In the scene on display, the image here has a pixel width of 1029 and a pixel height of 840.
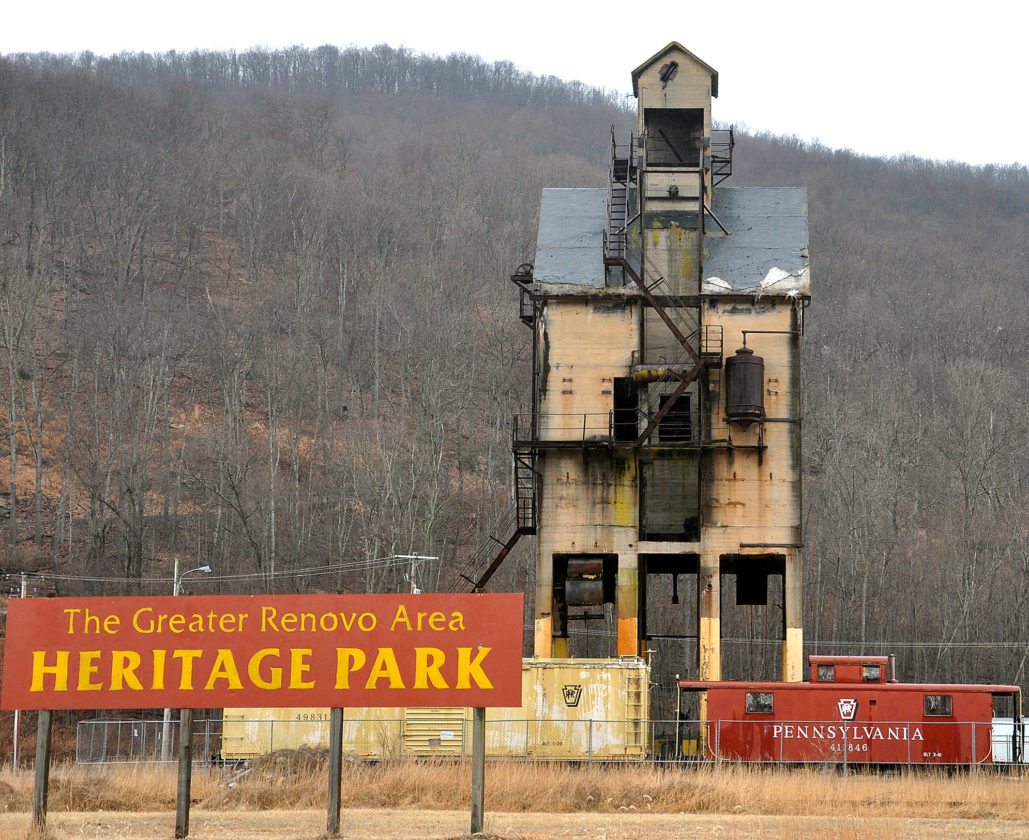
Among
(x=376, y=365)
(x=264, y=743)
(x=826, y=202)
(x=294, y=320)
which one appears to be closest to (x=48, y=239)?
(x=294, y=320)

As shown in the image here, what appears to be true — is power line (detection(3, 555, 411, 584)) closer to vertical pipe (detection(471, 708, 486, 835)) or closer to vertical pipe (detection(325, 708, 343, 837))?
vertical pipe (detection(325, 708, 343, 837))

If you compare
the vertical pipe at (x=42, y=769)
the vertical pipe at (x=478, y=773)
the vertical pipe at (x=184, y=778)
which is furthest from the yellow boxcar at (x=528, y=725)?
the vertical pipe at (x=478, y=773)

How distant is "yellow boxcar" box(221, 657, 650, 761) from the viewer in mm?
37344

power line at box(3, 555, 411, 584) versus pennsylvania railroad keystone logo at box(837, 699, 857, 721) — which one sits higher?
power line at box(3, 555, 411, 584)

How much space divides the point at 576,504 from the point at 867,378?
198 feet

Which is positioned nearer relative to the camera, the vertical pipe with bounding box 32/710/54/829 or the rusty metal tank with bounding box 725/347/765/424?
the vertical pipe with bounding box 32/710/54/829

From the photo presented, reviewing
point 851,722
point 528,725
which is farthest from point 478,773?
point 851,722

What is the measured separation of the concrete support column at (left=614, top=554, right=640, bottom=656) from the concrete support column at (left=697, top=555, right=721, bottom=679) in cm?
184

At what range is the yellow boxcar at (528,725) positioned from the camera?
37.3 meters

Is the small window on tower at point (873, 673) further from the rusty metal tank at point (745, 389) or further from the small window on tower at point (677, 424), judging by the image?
the small window on tower at point (677, 424)

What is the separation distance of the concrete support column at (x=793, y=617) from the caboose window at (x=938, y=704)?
362 centimetres

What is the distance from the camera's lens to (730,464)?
4125 centimetres

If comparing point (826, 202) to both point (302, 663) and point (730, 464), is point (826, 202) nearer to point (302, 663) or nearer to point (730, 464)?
point (730, 464)

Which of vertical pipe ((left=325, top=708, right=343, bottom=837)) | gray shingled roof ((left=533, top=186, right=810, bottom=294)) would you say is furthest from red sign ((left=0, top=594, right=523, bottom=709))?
gray shingled roof ((left=533, top=186, right=810, bottom=294))
